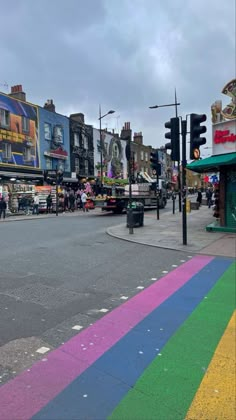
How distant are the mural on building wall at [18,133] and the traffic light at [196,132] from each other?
71.0 ft

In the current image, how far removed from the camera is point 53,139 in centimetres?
3666

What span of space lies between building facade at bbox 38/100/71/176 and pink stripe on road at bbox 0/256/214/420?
30824 millimetres

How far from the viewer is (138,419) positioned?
286 centimetres

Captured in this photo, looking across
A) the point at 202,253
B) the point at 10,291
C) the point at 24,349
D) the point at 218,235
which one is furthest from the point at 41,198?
the point at 24,349

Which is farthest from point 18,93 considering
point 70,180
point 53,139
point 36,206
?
point 36,206

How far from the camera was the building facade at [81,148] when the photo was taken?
1597 inches

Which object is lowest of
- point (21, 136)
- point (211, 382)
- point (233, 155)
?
point (211, 382)

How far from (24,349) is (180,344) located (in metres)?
1.72

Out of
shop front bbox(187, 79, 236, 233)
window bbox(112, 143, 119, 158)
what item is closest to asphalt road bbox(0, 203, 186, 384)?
shop front bbox(187, 79, 236, 233)

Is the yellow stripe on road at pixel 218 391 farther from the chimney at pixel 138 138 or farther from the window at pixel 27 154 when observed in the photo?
the chimney at pixel 138 138

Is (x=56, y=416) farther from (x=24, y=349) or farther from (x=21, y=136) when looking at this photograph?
(x=21, y=136)

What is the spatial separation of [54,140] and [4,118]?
22.9 ft

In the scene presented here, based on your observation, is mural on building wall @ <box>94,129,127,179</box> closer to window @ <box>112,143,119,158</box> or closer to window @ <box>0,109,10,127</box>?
window @ <box>112,143,119,158</box>

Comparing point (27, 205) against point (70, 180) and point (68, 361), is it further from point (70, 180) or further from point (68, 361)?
point (68, 361)
